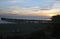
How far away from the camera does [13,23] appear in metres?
1.81

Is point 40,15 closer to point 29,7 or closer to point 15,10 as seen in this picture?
point 29,7

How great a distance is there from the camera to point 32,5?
1.89 metres

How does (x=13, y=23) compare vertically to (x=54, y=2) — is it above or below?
below

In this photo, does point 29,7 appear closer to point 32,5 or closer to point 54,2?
point 32,5

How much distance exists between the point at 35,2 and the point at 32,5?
0.06m

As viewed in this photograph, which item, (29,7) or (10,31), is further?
(29,7)

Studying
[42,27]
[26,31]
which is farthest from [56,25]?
[26,31]

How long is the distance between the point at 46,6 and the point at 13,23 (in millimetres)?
471

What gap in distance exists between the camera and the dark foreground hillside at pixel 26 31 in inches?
69.0

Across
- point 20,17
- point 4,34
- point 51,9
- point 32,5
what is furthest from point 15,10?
point 51,9

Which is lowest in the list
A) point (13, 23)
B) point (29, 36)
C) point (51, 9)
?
point (29, 36)

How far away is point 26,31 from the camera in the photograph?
1765 millimetres

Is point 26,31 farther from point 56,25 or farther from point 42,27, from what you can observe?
point 56,25

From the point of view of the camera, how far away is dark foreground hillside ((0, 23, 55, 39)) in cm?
175
